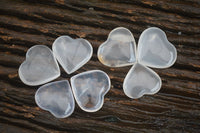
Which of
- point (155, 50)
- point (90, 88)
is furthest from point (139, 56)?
point (90, 88)

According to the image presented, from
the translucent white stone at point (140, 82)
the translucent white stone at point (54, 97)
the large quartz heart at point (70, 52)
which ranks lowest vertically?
the translucent white stone at point (54, 97)

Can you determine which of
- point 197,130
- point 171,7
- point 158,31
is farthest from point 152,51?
point 197,130

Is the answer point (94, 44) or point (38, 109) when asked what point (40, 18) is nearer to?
point (94, 44)

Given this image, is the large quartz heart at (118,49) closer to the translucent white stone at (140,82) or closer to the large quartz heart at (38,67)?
the translucent white stone at (140,82)

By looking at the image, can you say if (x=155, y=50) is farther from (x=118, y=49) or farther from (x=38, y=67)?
(x=38, y=67)

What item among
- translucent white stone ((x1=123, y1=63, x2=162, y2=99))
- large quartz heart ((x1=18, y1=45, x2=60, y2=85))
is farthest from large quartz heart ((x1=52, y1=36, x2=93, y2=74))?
translucent white stone ((x1=123, y1=63, x2=162, y2=99))

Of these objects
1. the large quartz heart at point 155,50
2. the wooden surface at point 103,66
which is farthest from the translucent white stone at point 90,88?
the large quartz heart at point 155,50

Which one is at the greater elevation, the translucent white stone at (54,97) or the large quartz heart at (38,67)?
the large quartz heart at (38,67)
